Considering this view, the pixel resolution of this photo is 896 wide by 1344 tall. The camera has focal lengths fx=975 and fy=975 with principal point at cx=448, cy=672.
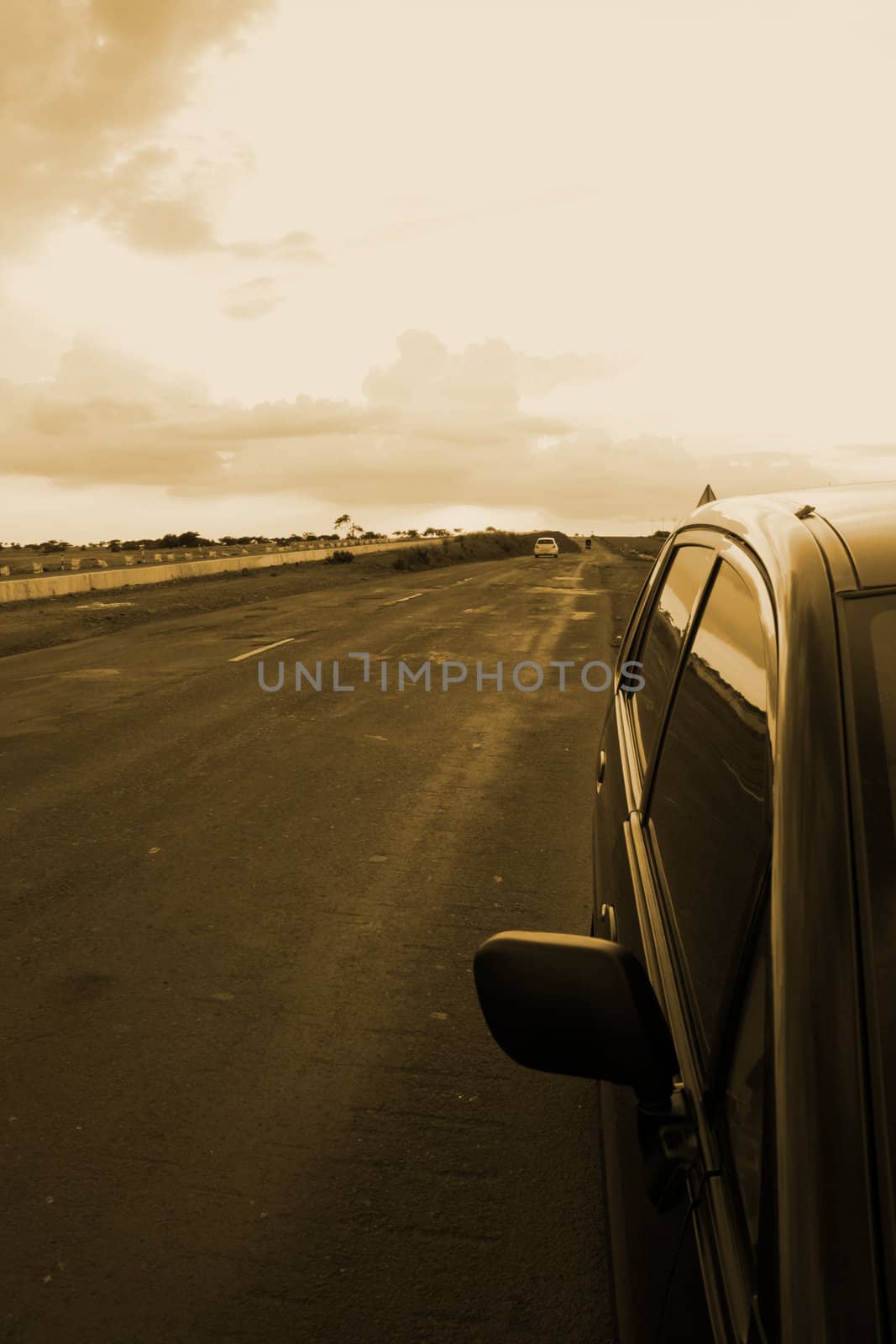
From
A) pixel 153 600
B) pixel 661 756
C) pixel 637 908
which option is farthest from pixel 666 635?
pixel 153 600

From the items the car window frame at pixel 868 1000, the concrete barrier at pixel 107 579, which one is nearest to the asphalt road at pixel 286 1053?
the car window frame at pixel 868 1000

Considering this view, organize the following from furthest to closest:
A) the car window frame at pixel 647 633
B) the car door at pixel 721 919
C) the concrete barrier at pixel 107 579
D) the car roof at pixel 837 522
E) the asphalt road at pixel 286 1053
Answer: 1. the concrete barrier at pixel 107 579
2. the car window frame at pixel 647 633
3. the asphalt road at pixel 286 1053
4. the car roof at pixel 837 522
5. the car door at pixel 721 919

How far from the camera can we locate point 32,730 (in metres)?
8.68

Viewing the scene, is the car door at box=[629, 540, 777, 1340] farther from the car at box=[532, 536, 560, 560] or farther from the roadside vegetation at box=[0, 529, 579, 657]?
the car at box=[532, 536, 560, 560]

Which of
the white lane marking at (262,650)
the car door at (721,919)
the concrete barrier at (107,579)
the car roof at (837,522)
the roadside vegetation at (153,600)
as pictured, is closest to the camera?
the car door at (721,919)

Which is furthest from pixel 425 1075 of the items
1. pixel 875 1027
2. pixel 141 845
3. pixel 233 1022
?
pixel 141 845

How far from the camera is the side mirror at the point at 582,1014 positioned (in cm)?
132

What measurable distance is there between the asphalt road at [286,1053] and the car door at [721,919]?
3.58ft

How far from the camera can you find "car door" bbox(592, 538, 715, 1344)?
1323mm

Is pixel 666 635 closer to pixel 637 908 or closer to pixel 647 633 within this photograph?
pixel 647 633

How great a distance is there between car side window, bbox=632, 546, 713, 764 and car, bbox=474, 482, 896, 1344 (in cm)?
57

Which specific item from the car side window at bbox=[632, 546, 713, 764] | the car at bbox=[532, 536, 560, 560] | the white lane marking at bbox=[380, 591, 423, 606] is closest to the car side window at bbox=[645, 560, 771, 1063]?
the car side window at bbox=[632, 546, 713, 764]

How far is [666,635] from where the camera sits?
2939mm

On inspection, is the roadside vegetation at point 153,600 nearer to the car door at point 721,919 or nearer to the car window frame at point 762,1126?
the car door at point 721,919
